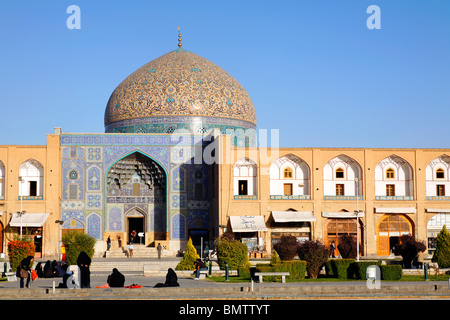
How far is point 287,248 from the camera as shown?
20.4 m

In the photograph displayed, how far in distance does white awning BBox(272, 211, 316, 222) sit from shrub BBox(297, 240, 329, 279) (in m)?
10.6

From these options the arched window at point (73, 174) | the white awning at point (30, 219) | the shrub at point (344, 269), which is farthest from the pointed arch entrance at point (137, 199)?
the shrub at point (344, 269)

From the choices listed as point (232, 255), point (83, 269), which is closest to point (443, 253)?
point (232, 255)

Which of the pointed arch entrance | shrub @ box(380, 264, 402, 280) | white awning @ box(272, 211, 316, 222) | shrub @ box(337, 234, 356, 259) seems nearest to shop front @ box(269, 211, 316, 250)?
white awning @ box(272, 211, 316, 222)

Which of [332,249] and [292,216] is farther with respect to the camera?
[292,216]

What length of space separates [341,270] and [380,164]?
1420cm

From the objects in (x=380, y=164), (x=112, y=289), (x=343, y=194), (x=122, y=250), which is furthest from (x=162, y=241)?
(x=112, y=289)

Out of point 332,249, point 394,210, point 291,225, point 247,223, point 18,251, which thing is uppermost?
point 394,210

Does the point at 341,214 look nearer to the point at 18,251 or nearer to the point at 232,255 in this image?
the point at 232,255

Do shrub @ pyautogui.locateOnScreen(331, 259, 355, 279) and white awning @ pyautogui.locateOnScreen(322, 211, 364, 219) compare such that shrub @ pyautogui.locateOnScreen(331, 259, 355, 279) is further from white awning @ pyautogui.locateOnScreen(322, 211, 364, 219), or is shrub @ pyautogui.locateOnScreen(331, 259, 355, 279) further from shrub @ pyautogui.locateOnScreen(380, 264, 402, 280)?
white awning @ pyautogui.locateOnScreen(322, 211, 364, 219)

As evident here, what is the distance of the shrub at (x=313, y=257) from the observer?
19266 millimetres

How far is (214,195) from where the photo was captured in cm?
3197

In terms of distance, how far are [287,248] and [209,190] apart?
1271cm

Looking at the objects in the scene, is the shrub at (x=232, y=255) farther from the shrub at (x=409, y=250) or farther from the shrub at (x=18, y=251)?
the shrub at (x=18, y=251)
